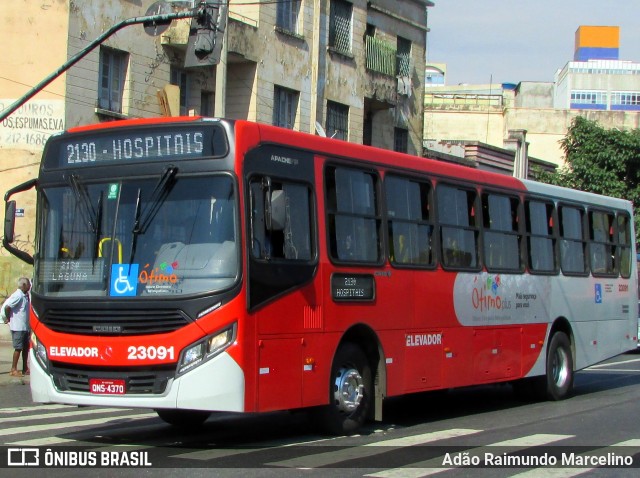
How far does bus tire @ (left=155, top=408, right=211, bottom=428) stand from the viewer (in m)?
11.8

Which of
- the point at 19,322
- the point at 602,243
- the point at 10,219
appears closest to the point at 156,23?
the point at 19,322

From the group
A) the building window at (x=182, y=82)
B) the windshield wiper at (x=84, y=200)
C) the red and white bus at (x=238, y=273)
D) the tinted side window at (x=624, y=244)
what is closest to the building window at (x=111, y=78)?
the building window at (x=182, y=82)

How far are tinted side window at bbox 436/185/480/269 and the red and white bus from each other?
48 mm

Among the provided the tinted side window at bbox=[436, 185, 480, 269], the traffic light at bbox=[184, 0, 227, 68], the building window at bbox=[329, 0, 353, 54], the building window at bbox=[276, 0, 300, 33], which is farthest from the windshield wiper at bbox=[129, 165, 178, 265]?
the building window at bbox=[329, 0, 353, 54]

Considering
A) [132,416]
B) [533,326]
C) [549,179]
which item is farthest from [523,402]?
[549,179]

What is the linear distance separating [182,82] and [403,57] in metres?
11.3

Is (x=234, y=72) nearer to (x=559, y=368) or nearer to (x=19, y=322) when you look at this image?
(x=19, y=322)

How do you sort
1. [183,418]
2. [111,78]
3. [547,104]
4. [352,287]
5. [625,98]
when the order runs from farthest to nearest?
[625,98]
[547,104]
[111,78]
[183,418]
[352,287]

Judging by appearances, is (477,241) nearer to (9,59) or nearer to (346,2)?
(9,59)

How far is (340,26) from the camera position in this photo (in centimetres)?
3159

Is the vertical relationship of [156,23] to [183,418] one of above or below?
above

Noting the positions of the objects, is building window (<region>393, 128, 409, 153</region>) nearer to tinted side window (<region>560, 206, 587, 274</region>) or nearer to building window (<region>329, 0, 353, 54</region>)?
building window (<region>329, 0, 353, 54</region>)

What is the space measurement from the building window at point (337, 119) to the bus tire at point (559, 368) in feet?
51.0

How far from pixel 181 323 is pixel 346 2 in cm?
2366
